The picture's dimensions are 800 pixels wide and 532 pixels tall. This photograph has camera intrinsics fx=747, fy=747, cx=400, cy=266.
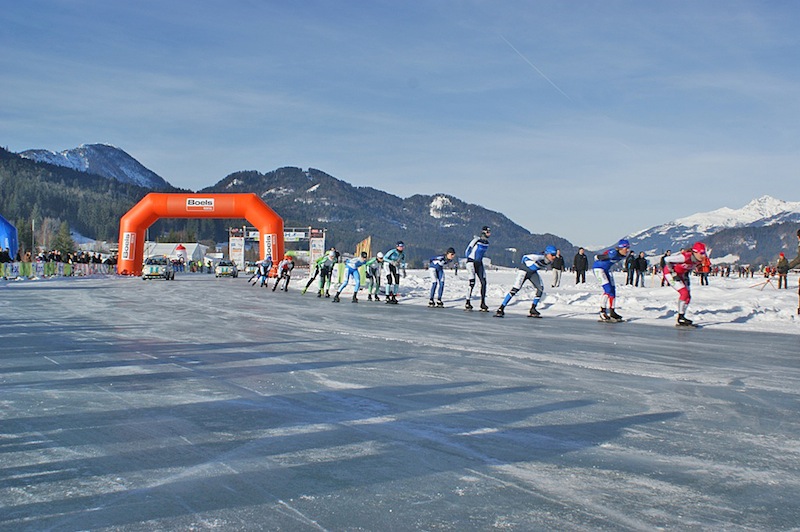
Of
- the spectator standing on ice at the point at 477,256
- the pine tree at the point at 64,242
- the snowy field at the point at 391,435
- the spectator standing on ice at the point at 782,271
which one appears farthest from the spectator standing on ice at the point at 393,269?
the pine tree at the point at 64,242

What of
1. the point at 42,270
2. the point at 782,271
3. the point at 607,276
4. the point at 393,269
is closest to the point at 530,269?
the point at 607,276

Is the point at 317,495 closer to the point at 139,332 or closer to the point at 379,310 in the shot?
the point at 139,332

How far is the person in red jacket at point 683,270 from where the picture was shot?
561 inches

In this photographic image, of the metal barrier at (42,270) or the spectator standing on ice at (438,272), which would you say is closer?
the spectator standing on ice at (438,272)

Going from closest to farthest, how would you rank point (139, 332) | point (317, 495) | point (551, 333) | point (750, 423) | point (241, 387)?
1. point (317, 495)
2. point (750, 423)
3. point (241, 387)
4. point (139, 332)
5. point (551, 333)

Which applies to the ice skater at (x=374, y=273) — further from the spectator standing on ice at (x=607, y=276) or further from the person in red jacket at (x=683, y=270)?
the person in red jacket at (x=683, y=270)

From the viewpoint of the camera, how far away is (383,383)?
250 inches

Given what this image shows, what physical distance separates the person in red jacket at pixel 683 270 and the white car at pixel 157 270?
98.9 feet

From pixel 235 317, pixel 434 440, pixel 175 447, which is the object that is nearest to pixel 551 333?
pixel 235 317

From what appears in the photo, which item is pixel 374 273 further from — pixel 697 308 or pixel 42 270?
pixel 42 270

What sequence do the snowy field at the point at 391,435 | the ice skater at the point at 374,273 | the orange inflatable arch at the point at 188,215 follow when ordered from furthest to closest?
the orange inflatable arch at the point at 188,215 < the ice skater at the point at 374,273 < the snowy field at the point at 391,435

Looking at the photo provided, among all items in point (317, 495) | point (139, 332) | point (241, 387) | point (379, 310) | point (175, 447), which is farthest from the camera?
point (379, 310)

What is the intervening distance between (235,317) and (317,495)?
35.6 ft

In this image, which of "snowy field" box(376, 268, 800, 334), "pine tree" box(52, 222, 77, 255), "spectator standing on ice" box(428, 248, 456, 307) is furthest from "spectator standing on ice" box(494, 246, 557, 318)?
"pine tree" box(52, 222, 77, 255)
